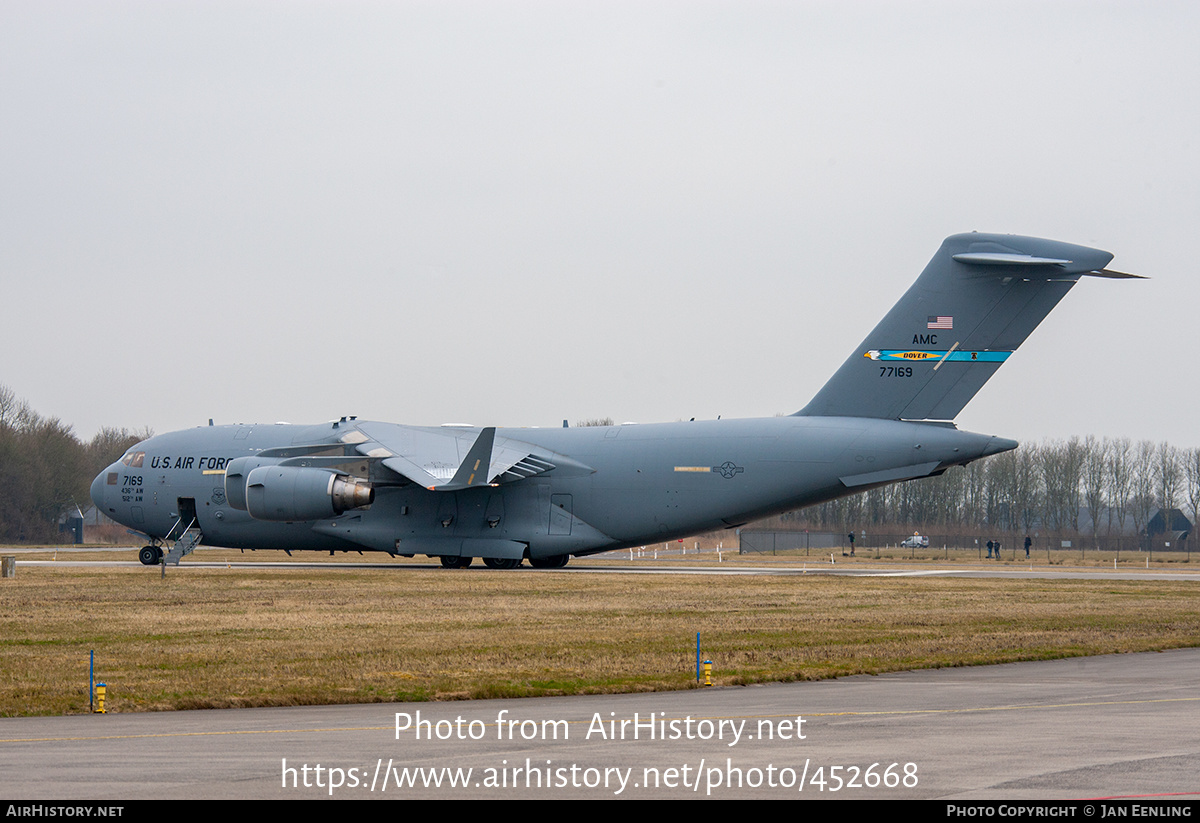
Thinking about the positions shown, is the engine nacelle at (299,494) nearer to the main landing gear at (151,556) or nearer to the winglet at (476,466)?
the winglet at (476,466)

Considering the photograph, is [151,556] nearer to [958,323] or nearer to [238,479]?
[238,479]

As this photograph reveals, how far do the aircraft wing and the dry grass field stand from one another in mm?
3427

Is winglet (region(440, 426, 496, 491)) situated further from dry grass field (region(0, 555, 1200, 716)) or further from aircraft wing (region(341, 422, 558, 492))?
dry grass field (region(0, 555, 1200, 716))

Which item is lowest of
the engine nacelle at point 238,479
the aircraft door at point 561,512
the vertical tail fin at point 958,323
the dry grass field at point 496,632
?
the dry grass field at point 496,632

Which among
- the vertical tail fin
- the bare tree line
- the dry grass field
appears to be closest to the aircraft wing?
the dry grass field

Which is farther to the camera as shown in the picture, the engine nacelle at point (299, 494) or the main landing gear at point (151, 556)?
the main landing gear at point (151, 556)

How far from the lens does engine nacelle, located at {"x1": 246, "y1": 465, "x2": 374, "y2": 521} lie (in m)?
37.4

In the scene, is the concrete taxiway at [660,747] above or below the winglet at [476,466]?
below

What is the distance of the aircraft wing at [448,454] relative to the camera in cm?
3694

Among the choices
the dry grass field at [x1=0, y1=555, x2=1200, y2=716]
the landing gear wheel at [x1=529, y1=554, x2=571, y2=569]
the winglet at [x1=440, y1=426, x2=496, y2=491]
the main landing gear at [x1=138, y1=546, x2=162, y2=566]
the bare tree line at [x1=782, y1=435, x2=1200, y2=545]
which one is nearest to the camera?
the dry grass field at [x1=0, y1=555, x2=1200, y2=716]

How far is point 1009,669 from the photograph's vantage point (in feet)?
56.7

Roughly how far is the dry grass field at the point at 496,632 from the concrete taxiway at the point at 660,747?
57.2 inches

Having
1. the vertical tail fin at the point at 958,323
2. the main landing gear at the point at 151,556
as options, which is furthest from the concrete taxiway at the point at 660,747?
the main landing gear at the point at 151,556

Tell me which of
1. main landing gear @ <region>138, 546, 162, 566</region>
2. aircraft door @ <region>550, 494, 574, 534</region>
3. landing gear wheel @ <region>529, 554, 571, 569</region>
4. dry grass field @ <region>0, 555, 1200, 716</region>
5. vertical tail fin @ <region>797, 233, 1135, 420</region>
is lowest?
dry grass field @ <region>0, 555, 1200, 716</region>
